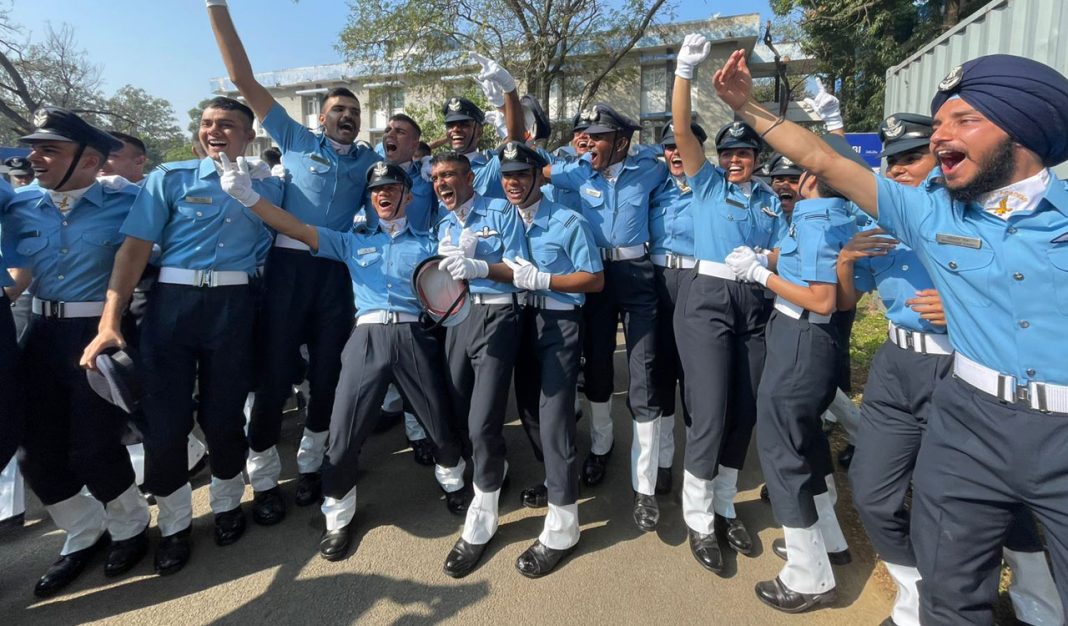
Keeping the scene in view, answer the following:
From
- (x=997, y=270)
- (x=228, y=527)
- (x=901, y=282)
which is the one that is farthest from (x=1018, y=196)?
(x=228, y=527)

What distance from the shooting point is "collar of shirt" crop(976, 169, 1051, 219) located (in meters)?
1.60

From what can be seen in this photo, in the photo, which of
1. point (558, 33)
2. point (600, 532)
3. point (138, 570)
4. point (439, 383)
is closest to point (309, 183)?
point (439, 383)

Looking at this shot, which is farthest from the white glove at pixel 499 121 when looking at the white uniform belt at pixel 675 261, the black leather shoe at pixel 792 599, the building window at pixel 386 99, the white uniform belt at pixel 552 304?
the building window at pixel 386 99

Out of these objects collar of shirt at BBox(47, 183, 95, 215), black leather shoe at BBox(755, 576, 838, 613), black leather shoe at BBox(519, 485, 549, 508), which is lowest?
black leather shoe at BBox(755, 576, 838, 613)

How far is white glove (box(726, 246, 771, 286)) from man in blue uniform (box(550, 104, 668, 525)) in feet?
2.27

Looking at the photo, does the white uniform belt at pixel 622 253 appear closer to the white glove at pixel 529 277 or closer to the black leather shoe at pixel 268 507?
the white glove at pixel 529 277

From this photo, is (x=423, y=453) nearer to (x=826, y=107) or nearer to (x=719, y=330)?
(x=719, y=330)

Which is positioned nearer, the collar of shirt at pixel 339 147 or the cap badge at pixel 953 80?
the cap badge at pixel 953 80

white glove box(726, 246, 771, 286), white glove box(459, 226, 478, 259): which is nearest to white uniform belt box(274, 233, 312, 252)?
white glove box(459, 226, 478, 259)

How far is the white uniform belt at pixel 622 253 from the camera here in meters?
3.60

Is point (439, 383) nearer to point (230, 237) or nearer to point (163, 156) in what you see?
point (230, 237)

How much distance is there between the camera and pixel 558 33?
52.6 feet

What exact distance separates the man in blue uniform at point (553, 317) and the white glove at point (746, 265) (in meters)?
0.75

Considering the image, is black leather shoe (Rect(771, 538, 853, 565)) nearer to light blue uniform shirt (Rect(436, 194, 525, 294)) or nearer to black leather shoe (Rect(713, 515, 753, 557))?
black leather shoe (Rect(713, 515, 753, 557))
